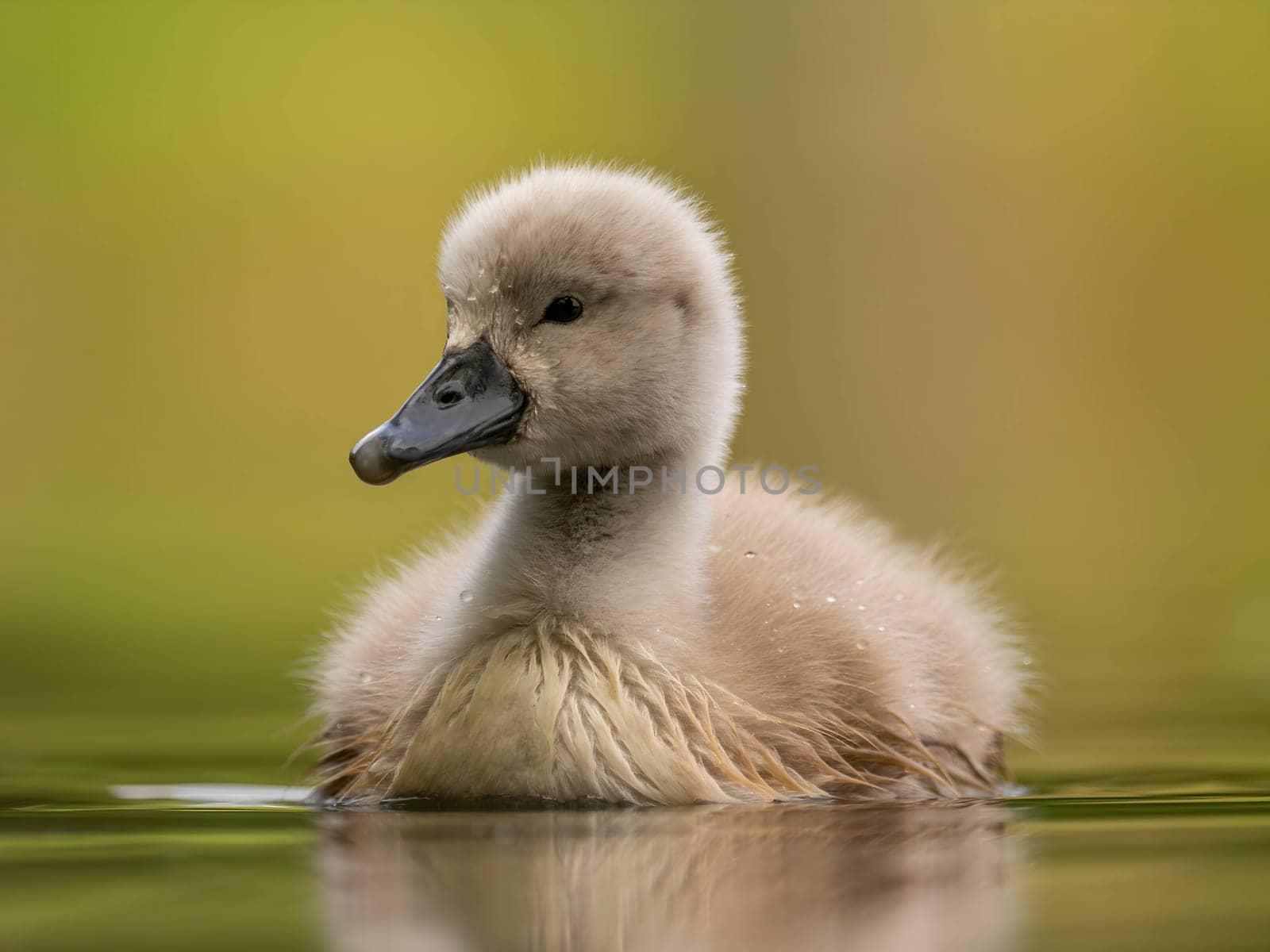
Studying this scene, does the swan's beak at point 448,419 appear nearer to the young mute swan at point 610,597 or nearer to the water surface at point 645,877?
the young mute swan at point 610,597

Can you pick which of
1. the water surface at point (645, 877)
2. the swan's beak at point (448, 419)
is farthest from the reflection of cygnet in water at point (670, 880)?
the swan's beak at point (448, 419)

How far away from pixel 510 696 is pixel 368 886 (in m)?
1.04

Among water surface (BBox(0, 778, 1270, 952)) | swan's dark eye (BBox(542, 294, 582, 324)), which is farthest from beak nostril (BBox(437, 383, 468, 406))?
water surface (BBox(0, 778, 1270, 952))

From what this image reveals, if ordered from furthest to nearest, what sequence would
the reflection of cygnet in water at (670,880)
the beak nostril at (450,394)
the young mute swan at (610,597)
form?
the beak nostril at (450,394)
the young mute swan at (610,597)
the reflection of cygnet in water at (670,880)

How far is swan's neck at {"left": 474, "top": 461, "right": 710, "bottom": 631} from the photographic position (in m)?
4.19

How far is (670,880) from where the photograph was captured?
3037mm

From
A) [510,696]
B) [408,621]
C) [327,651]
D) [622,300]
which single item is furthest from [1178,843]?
[327,651]

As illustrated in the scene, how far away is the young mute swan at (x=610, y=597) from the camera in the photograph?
13.1 feet

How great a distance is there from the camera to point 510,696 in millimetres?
4000

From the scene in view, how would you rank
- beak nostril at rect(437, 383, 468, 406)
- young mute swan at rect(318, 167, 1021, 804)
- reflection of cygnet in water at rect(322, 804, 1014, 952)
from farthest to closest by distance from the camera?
beak nostril at rect(437, 383, 468, 406)
young mute swan at rect(318, 167, 1021, 804)
reflection of cygnet in water at rect(322, 804, 1014, 952)

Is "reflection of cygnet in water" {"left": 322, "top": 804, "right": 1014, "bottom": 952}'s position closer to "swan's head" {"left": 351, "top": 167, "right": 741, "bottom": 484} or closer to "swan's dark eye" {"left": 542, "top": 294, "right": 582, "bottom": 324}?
"swan's head" {"left": 351, "top": 167, "right": 741, "bottom": 484}

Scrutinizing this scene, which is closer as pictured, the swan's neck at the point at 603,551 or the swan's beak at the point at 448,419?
the swan's beak at the point at 448,419

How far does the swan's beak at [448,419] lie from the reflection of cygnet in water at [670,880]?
Answer: 71cm

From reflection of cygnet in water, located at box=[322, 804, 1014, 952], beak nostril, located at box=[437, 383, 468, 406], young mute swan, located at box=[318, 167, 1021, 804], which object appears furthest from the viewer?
beak nostril, located at box=[437, 383, 468, 406]
